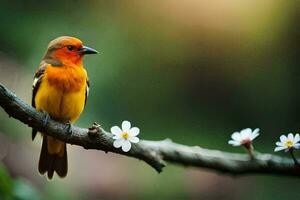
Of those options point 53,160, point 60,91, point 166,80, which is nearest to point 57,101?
point 60,91

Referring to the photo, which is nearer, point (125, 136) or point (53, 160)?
point (125, 136)

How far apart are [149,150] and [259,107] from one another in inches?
108

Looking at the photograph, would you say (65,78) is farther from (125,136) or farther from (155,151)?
(125,136)

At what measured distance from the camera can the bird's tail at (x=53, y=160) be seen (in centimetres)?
323

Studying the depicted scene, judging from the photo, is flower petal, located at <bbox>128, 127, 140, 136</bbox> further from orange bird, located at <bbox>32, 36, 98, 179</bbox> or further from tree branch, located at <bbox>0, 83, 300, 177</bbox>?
orange bird, located at <bbox>32, 36, 98, 179</bbox>

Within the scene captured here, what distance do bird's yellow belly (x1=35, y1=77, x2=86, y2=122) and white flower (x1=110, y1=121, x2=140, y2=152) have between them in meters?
0.70

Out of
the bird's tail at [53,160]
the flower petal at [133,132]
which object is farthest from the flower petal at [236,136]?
the bird's tail at [53,160]

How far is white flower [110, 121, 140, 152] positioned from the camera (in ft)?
7.29

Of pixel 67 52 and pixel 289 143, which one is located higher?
pixel 67 52

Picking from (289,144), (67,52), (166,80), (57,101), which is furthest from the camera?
(166,80)

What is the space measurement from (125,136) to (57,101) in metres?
0.79

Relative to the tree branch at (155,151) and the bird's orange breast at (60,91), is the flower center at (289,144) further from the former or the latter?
the bird's orange breast at (60,91)

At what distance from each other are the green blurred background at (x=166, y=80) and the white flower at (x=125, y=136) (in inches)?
82.0

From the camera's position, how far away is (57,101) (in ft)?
9.70
